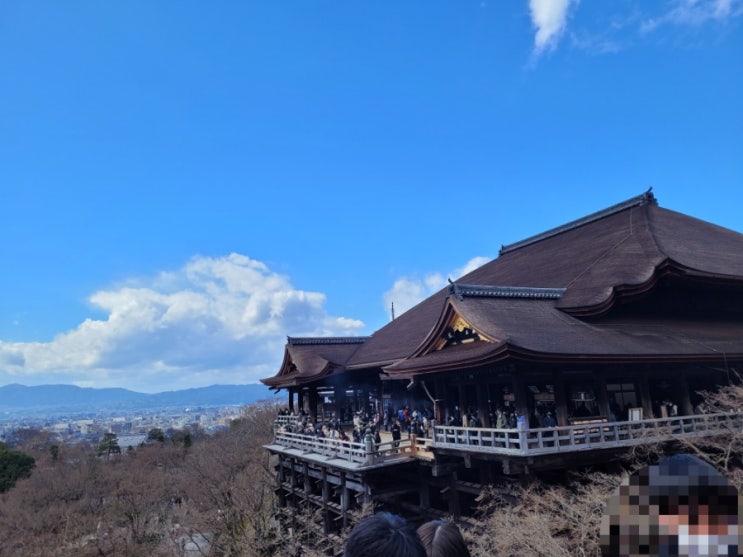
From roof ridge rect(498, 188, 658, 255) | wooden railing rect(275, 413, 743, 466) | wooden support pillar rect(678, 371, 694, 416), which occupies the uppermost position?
roof ridge rect(498, 188, 658, 255)

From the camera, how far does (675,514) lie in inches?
80.3

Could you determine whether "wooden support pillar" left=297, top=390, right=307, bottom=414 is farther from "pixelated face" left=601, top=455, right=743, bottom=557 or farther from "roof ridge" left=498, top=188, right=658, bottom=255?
"pixelated face" left=601, top=455, right=743, bottom=557

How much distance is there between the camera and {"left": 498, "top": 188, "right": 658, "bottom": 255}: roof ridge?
2205 cm

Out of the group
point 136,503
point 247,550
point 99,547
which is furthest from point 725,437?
point 136,503

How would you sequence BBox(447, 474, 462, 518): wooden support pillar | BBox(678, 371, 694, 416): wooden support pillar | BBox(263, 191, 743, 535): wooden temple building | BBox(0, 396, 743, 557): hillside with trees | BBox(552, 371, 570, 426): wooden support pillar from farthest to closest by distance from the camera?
BBox(447, 474, 462, 518): wooden support pillar
BBox(678, 371, 694, 416): wooden support pillar
BBox(552, 371, 570, 426): wooden support pillar
BBox(263, 191, 743, 535): wooden temple building
BBox(0, 396, 743, 557): hillside with trees

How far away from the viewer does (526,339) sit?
41.8ft

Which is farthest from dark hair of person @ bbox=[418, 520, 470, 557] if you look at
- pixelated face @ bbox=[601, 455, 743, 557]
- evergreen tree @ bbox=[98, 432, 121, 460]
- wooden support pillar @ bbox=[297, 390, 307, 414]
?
evergreen tree @ bbox=[98, 432, 121, 460]

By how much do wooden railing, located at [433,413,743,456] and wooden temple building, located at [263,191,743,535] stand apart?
0.05 metres

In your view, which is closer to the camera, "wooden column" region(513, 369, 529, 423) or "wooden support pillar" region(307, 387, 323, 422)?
"wooden column" region(513, 369, 529, 423)

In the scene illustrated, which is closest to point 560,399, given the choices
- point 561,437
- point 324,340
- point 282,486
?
point 561,437

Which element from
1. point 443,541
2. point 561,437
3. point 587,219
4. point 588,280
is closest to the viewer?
point 443,541

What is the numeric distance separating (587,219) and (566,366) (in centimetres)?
1436

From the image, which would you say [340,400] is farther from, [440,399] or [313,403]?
[440,399]

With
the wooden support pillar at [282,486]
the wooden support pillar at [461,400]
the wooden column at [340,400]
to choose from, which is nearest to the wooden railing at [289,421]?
the wooden column at [340,400]
